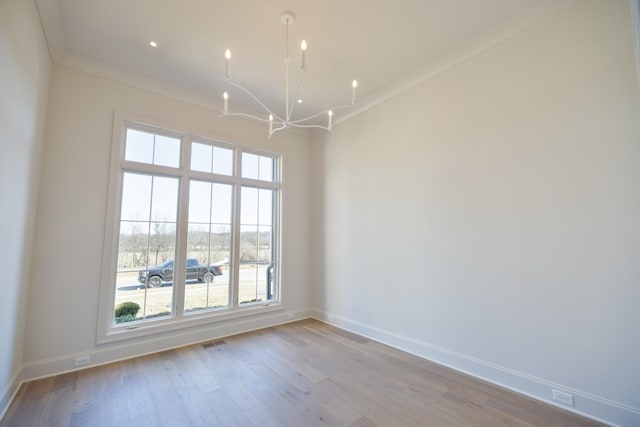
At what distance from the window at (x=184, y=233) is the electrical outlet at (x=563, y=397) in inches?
138

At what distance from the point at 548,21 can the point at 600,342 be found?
2.70 metres

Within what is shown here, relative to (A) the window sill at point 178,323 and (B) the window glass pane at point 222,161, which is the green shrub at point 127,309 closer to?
(A) the window sill at point 178,323

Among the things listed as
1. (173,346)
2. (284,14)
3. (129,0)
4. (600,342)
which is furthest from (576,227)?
(173,346)

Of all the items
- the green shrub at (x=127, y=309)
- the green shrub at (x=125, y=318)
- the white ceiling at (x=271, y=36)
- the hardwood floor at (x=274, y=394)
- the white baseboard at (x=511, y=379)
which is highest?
the white ceiling at (x=271, y=36)

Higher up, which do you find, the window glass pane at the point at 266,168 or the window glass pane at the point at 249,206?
the window glass pane at the point at 266,168

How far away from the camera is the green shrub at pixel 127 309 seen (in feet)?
10.7

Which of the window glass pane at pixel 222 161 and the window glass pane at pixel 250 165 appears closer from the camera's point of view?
the window glass pane at pixel 222 161

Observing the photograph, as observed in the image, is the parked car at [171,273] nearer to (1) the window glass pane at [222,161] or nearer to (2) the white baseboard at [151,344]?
(2) the white baseboard at [151,344]

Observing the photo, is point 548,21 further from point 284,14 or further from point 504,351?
point 504,351

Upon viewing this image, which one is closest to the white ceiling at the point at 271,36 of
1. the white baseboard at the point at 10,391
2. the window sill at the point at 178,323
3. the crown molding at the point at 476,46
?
the crown molding at the point at 476,46

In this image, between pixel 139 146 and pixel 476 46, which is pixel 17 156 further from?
pixel 476 46

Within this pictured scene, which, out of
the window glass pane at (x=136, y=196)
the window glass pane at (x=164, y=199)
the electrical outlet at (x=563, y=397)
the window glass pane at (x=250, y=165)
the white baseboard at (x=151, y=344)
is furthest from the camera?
the window glass pane at (x=250, y=165)

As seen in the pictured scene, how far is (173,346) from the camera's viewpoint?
11.5ft

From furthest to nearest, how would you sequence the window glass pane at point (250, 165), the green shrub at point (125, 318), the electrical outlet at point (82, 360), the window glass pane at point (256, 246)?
the window glass pane at point (250, 165), the window glass pane at point (256, 246), the green shrub at point (125, 318), the electrical outlet at point (82, 360)
